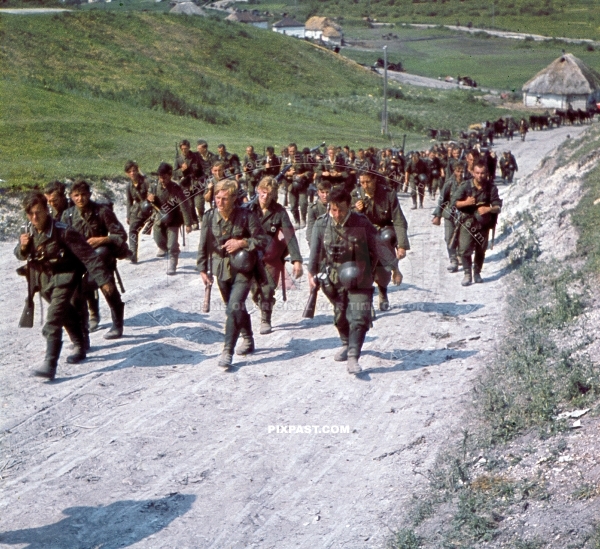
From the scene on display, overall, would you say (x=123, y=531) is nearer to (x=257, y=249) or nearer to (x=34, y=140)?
(x=257, y=249)

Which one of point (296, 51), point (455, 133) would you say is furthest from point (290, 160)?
point (296, 51)

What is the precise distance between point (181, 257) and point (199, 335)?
5.46 metres

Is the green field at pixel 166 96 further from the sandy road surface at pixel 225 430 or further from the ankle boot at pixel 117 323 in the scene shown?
the sandy road surface at pixel 225 430

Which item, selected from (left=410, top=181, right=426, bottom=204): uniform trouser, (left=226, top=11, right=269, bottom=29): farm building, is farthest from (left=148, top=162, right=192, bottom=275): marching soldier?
(left=226, top=11, right=269, bottom=29): farm building

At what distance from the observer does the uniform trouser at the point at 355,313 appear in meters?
9.82

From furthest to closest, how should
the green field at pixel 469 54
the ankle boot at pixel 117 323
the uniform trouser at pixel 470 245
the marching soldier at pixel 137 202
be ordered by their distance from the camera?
the green field at pixel 469 54 < the marching soldier at pixel 137 202 < the uniform trouser at pixel 470 245 < the ankle boot at pixel 117 323

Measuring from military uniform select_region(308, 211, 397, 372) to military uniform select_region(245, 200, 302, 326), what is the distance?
1157mm

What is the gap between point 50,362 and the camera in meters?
10.0

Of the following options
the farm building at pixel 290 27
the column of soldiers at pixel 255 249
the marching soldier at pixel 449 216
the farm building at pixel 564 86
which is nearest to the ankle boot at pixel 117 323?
the column of soldiers at pixel 255 249

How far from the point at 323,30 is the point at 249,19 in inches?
334

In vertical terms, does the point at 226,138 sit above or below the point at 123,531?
above

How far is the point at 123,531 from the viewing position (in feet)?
22.4

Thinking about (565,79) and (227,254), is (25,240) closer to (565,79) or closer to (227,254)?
(227,254)

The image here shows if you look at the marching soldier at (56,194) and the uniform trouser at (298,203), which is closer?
the marching soldier at (56,194)
